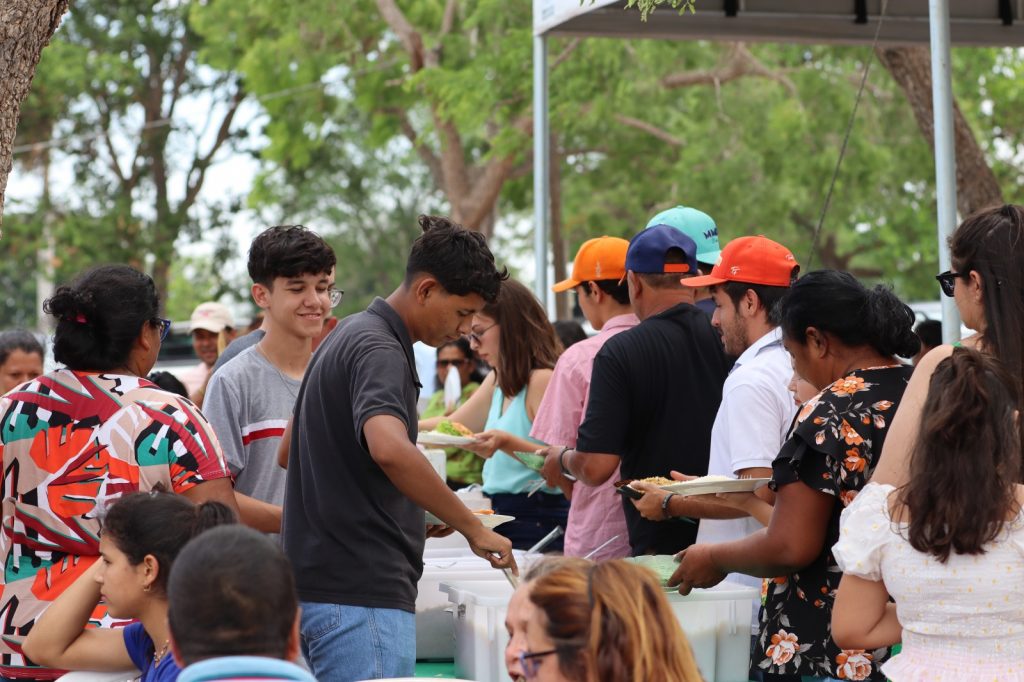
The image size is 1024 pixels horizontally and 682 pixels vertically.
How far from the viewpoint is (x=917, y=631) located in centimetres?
281

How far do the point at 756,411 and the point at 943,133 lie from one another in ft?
6.95

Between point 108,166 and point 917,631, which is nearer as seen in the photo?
point 917,631

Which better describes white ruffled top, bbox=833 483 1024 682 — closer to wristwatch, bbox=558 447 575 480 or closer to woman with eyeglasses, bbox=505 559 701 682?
woman with eyeglasses, bbox=505 559 701 682

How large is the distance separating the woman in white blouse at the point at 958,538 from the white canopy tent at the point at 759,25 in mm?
5038

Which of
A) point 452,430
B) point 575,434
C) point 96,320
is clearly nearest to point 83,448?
point 96,320

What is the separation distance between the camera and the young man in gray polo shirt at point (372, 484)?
10.9 ft

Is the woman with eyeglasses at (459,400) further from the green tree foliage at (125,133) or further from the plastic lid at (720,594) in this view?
the green tree foliage at (125,133)

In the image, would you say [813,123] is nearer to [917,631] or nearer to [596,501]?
[596,501]

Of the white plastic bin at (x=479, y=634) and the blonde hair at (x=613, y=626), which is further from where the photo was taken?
the white plastic bin at (x=479, y=634)

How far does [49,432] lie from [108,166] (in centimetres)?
2479

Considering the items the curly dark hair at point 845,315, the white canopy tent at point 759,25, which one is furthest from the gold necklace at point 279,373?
the white canopy tent at point 759,25

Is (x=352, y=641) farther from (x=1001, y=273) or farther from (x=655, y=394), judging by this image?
(x=1001, y=273)

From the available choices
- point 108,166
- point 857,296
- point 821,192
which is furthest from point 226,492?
point 108,166

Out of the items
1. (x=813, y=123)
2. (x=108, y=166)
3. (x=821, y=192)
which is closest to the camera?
(x=813, y=123)
